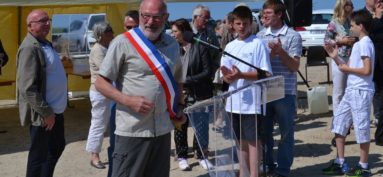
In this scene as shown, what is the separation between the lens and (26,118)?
18.2 feet

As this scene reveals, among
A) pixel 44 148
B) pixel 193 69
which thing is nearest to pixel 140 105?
pixel 44 148

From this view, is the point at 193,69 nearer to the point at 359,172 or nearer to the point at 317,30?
the point at 359,172

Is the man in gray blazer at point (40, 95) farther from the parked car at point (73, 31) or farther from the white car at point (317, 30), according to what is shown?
the white car at point (317, 30)

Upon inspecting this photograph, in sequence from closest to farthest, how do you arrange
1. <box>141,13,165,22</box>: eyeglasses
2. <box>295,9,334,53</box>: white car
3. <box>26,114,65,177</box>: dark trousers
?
<box>141,13,165,22</box>: eyeglasses, <box>26,114,65,177</box>: dark trousers, <box>295,9,334,53</box>: white car

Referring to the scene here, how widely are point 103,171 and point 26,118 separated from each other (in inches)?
84.9

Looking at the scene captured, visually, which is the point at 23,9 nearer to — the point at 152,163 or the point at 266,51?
the point at 266,51

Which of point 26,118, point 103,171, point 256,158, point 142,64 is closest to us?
point 142,64

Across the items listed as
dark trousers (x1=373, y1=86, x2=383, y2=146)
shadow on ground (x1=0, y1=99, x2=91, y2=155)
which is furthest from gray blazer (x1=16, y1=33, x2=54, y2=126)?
dark trousers (x1=373, y1=86, x2=383, y2=146)

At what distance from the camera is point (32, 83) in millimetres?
5375

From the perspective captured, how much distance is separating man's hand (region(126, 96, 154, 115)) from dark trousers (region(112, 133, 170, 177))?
0.27 m

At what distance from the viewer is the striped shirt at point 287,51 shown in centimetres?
648

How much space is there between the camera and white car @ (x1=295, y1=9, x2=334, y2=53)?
26469mm

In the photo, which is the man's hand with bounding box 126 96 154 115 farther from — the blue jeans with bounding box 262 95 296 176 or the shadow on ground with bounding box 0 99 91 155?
the shadow on ground with bounding box 0 99 91 155

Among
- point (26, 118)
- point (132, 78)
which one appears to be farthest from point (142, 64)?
point (26, 118)
